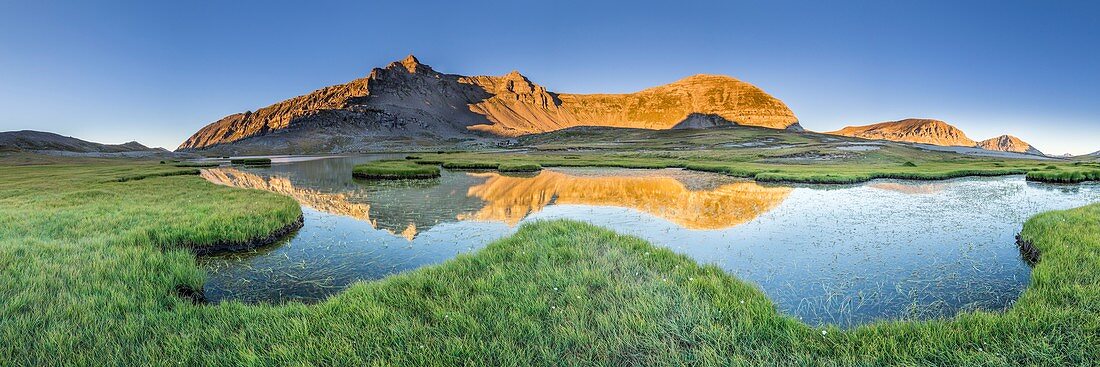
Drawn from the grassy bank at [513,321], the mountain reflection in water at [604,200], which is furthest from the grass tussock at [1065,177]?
the grassy bank at [513,321]

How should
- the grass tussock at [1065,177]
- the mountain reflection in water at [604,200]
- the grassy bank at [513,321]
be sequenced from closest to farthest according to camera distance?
the grassy bank at [513,321]
the mountain reflection in water at [604,200]
the grass tussock at [1065,177]

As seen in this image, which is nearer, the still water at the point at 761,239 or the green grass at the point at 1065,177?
the still water at the point at 761,239

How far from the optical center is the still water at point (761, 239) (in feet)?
30.4

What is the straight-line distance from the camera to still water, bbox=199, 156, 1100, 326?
9.26 metres

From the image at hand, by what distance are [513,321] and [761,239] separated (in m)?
11.1

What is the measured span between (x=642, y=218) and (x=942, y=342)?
1308cm

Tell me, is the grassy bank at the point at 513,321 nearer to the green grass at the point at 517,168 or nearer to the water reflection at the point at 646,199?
the water reflection at the point at 646,199

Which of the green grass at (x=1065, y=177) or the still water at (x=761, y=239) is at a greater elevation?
the green grass at (x=1065, y=177)

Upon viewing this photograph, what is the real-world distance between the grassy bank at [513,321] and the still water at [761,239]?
5.36ft

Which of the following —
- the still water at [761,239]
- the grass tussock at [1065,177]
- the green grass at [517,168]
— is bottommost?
the still water at [761,239]

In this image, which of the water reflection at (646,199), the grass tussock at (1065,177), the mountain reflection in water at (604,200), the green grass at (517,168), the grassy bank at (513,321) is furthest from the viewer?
the green grass at (517,168)

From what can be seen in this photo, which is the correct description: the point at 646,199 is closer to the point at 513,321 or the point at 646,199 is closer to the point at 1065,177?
the point at 513,321

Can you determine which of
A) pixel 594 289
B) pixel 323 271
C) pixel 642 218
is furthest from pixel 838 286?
pixel 323 271

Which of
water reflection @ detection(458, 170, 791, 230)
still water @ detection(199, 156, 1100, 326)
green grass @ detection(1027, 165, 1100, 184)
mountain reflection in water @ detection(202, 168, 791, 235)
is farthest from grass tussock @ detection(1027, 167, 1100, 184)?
mountain reflection in water @ detection(202, 168, 791, 235)
